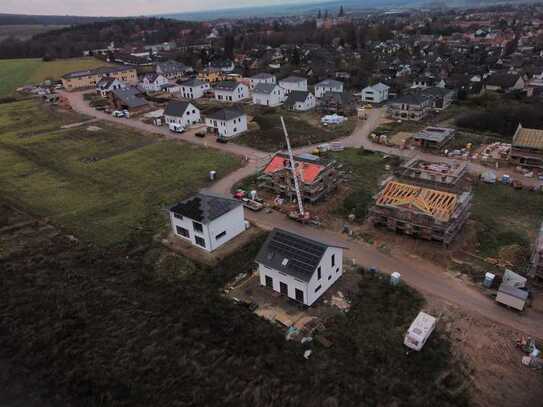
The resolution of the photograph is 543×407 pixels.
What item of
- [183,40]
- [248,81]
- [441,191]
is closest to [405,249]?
[441,191]

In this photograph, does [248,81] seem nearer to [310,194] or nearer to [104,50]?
[310,194]

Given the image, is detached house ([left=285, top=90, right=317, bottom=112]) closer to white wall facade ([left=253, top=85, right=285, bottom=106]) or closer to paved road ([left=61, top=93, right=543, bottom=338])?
white wall facade ([left=253, top=85, right=285, bottom=106])

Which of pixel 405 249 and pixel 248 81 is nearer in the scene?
pixel 405 249

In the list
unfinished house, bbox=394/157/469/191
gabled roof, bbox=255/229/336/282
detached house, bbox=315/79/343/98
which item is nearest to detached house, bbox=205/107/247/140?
unfinished house, bbox=394/157/469/191

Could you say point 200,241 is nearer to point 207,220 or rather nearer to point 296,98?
point 207,220

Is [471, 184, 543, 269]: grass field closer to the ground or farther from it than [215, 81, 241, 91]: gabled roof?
closer to the ground

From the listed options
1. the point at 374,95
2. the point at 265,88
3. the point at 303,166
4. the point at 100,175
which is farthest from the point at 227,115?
the point at 374,95
